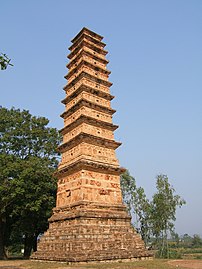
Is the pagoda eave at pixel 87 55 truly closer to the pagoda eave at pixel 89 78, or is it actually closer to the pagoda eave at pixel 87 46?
the pagoda eave at pixel 87 46

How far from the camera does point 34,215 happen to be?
24312 mm

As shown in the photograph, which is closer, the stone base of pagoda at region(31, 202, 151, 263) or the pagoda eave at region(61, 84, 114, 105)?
the stone base of pagoda at region(31, 202, 151, 263)

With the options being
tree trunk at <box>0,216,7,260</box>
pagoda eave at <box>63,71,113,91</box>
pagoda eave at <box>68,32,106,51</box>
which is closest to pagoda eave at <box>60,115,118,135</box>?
pagoda eave at <box>63,71,113,91</box>

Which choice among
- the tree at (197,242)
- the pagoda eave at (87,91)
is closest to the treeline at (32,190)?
the pagoda eave at (87,91)

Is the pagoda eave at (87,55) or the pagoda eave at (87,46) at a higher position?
the pagoda eave at (87,46)

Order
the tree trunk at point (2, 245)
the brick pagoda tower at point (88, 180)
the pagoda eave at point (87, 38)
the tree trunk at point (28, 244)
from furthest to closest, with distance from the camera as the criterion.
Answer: the tree trunk at point (28, 244), the pagoda eave at point (87, 38), the tree trunk at point (2, 245), the brick pagoda tower at point (88, 180)

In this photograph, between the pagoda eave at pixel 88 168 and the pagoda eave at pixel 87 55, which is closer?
the pagoda eave at pixel 88 168

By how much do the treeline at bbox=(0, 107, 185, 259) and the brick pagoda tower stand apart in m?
4.75

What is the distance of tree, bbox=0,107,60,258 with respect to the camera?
22.7 meters

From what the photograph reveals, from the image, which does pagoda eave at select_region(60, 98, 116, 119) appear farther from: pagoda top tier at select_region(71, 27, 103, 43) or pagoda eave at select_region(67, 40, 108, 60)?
pagoda top tier at select_region(71, 27, 103, 43)

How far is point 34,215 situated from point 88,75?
14.3 metres

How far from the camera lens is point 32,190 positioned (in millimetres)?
23422

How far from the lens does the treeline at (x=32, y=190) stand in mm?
22922

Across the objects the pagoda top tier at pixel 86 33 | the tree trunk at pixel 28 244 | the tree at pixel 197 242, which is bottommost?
the tree at pixel 197 242
